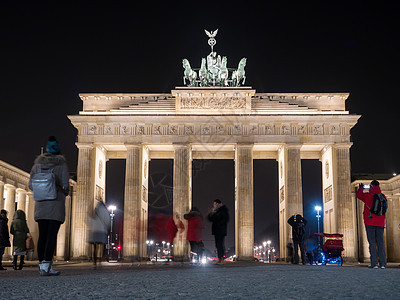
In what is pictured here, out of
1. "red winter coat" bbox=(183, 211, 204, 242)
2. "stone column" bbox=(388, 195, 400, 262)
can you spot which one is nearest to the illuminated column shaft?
"stone column" bbox=(388, 195, 400, 262)

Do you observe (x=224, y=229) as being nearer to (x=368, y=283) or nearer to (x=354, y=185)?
(x=368, y=283)

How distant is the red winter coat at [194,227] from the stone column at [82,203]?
26184 mm

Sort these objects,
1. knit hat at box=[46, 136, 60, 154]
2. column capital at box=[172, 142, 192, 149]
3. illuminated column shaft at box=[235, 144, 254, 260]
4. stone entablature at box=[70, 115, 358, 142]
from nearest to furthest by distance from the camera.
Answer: knit hat at box=[46, 136, 60, 154], illuminated column shaft at box=[235, 144, 254, 260], stone entablature at box=[70, 115, 358, 142], column capital at box=[172, 142, 192, 149]

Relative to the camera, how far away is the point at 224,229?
823 inches

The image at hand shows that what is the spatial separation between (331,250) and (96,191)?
87.9 ft

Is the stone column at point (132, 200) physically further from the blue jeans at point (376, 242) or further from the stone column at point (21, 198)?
the blue jeans at point (376, 242)

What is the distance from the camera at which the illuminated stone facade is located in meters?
47.2

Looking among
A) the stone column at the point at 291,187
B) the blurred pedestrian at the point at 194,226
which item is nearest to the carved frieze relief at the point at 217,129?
the stone column at the point at 291,187

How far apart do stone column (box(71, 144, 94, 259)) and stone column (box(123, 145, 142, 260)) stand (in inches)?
122

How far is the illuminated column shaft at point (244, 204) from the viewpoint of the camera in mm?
46375

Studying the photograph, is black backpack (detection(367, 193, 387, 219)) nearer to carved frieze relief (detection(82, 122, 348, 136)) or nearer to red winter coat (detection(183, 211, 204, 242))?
red winter coat (detection(183, 211, 204, 242))

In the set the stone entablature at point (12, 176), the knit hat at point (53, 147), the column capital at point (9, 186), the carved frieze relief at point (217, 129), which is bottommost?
the knit hat at point (53, 147)

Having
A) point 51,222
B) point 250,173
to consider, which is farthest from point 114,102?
point 51,222

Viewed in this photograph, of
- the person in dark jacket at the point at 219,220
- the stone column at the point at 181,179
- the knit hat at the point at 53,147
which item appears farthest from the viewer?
the stone column at the point at 181,179
